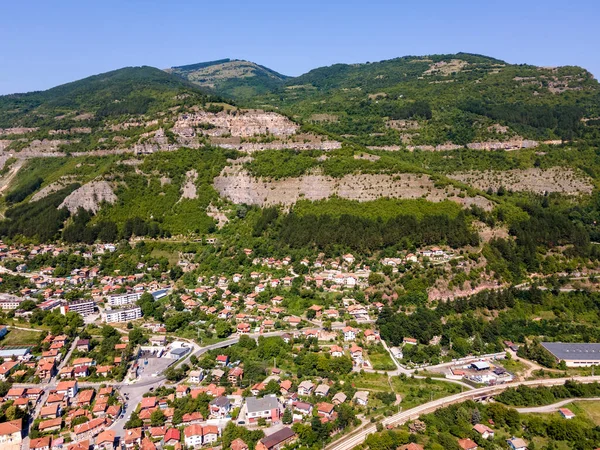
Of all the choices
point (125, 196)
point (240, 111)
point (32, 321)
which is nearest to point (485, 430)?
point (32, 321)

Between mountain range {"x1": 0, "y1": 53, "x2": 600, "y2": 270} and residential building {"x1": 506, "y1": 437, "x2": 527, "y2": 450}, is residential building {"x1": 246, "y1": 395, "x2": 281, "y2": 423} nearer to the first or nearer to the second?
residential building {"x1": 506, "y1": 437, "x2": 527, "y2": 450}

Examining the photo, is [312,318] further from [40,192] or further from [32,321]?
[40,192]

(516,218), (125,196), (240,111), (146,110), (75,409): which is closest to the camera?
(75,409)

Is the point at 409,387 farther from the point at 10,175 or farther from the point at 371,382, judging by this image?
the point at 10,175

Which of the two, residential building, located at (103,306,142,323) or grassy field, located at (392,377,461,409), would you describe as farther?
residential building, located at (103,306,142,323)

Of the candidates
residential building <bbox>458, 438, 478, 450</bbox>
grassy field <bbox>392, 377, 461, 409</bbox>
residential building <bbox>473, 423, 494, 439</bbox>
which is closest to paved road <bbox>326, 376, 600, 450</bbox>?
grassy field <bbox>392, 377, 461, 409</bbox>

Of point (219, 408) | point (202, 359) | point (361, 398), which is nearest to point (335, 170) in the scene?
point (202, 359)
